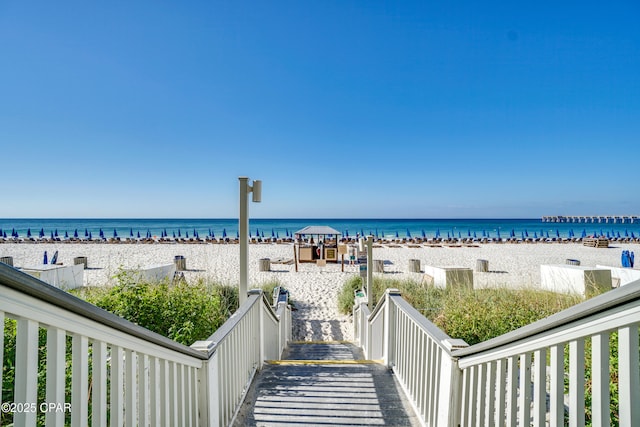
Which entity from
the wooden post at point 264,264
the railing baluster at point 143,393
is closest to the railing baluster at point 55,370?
the railing baluster at point 143,393

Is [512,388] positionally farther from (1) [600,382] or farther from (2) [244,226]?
Result: (2) [244,226]

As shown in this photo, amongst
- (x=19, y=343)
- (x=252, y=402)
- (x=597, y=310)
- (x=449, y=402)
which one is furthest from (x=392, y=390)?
(x=19, y=343)

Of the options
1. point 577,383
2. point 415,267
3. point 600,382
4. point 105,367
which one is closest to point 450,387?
point 577,383

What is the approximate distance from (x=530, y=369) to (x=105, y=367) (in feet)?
5.61

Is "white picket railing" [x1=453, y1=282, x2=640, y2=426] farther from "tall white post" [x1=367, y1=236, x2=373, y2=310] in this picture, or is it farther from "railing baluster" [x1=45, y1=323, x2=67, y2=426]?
"tall white post" [x1=367, y1=236, x2=373, y2=310]

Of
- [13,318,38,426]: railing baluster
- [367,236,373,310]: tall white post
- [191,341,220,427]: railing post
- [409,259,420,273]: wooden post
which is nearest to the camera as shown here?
[13,318,38,426]: railing baluster

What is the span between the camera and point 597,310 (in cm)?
95

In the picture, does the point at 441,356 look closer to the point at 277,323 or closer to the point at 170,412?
the point at 170,412

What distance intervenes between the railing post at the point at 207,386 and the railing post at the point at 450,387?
146 centimetres

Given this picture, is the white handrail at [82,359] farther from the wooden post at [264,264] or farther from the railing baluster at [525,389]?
the wooden post at [264,264]

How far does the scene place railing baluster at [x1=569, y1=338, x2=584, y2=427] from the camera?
1.07 m

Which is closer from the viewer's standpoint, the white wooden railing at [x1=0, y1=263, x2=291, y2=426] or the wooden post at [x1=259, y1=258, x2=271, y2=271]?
the white wooden railing at [x1=0, y1=263, x2=291, y2=426]

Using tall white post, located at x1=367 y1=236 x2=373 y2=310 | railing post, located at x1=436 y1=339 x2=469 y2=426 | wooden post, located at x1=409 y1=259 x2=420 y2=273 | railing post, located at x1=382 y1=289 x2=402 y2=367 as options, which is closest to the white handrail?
railing post, located at x1=436 y1=339 x2=469 y2=426

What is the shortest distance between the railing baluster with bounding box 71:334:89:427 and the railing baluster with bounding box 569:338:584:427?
1.64 metres
